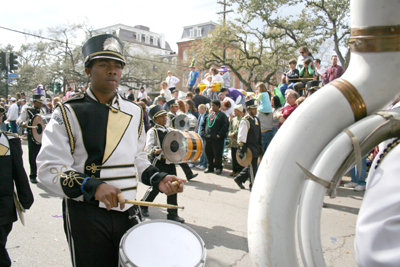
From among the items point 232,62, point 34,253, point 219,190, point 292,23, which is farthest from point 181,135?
point 232,62

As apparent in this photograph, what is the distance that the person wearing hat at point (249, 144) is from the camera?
7.07 meters

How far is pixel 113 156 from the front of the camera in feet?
6.45

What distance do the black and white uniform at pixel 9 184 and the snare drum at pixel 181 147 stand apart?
2.66 m

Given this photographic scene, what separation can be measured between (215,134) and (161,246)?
7.29 metres

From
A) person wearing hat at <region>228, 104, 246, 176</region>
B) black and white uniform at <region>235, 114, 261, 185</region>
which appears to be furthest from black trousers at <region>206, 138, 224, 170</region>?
black and white uniform at <region>235, 114, 261, 185</region>

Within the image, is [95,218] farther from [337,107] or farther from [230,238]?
[230,238]

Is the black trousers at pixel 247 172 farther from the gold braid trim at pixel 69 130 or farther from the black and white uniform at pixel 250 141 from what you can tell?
the gold braid trim at pixel 69 130

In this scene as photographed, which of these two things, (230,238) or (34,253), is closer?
(34,253)

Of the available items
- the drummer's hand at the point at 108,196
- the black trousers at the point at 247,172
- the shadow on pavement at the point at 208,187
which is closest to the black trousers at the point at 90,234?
the drummer's hand at the point at 108,196

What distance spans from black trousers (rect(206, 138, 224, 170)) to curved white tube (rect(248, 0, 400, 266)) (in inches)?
314

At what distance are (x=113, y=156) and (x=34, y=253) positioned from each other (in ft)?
9.45

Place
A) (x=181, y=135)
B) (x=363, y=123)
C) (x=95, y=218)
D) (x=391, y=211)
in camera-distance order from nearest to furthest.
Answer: (x=391, y=211)
(x=363, y=123)
(x=95, y=218)
(x=181, y=135)

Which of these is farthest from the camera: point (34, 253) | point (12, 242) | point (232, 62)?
point (232, 62)

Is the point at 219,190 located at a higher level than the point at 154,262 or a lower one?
lower
